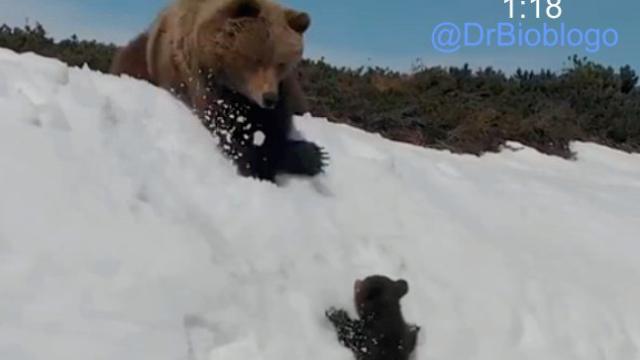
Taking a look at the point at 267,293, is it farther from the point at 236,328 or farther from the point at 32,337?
the point at 32,337

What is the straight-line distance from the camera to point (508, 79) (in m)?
17.8

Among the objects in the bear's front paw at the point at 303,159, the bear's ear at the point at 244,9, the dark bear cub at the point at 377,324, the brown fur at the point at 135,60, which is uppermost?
the bear's ear at the point at 244,9

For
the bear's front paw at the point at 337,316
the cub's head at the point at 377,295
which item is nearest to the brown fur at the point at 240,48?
the cub's head at the point at 377,295

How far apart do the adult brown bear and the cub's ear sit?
1074 millimetres

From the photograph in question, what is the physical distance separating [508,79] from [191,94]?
11912 millimetres

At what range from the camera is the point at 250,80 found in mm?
6031

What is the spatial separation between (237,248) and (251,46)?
1.48m

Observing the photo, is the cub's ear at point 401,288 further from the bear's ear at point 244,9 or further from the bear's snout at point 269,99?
the bear's ear at point 244,9

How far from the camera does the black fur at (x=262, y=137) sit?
19.6 feet

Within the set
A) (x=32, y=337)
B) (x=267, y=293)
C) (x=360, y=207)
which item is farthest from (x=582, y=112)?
(x=32, y=337)

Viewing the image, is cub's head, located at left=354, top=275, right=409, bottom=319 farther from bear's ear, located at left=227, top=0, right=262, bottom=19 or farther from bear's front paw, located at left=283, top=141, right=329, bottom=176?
bear's ear, located at left=227, top=0, right=262, bottom=19

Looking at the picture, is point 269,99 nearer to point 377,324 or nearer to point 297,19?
point 297,19

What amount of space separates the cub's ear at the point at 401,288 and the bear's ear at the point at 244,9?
1772 millimetres

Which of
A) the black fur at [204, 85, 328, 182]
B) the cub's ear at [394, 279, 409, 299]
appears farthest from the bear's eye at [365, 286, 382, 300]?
the black fur at [204, 85, 328, 182]
